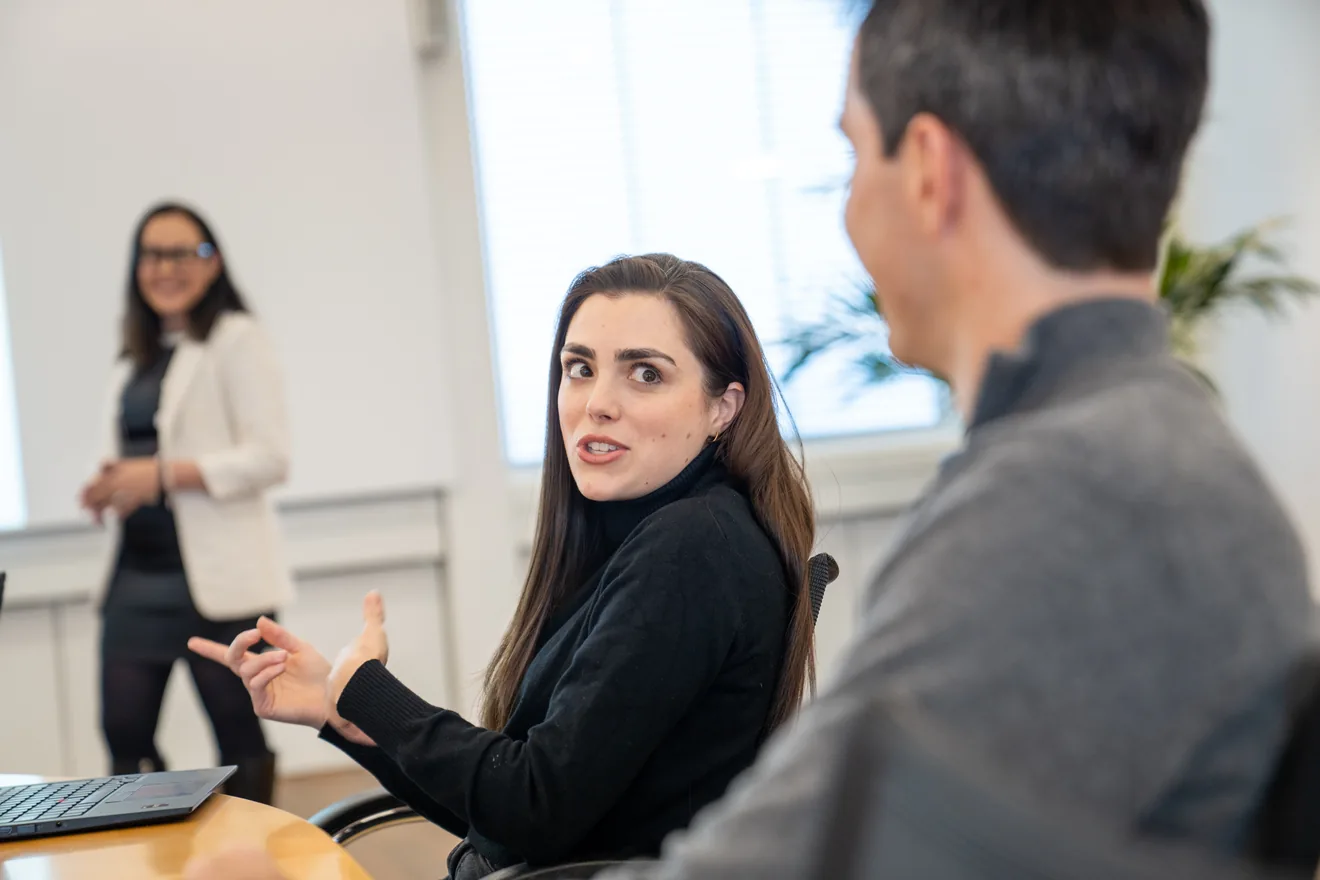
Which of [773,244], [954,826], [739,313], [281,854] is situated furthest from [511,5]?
[954,826]

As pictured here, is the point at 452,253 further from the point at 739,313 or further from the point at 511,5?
the point at 739,313

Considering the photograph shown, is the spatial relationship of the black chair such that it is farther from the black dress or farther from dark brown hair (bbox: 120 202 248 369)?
dark brown hair (bbox: 120 202 248 369)

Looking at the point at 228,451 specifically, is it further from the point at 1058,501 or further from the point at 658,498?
the point at 1058,501

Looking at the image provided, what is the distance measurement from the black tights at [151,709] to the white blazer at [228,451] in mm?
174

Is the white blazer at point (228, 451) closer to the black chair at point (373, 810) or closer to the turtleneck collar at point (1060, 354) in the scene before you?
the black chair at point (373, 810)

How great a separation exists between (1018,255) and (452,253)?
3.83 meters

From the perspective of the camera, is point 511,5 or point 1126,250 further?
point 511,5

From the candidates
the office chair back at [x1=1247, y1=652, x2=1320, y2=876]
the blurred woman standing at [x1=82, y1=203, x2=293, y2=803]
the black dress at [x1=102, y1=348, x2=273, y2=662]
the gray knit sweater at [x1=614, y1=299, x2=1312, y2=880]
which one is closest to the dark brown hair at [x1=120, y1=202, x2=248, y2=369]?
the blurred woman standing at [x1=82, y1=203, x2=293, y2=803]

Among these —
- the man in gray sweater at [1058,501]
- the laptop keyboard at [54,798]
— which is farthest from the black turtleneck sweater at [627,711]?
the man in gray sweater at [1058,501]

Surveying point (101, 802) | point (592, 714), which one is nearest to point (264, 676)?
point (101, 802)

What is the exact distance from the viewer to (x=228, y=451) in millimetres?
3135

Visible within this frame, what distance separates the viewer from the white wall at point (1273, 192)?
4637 millimetres

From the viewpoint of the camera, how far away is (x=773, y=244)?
4.90 metres

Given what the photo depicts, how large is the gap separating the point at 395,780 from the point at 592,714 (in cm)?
39
